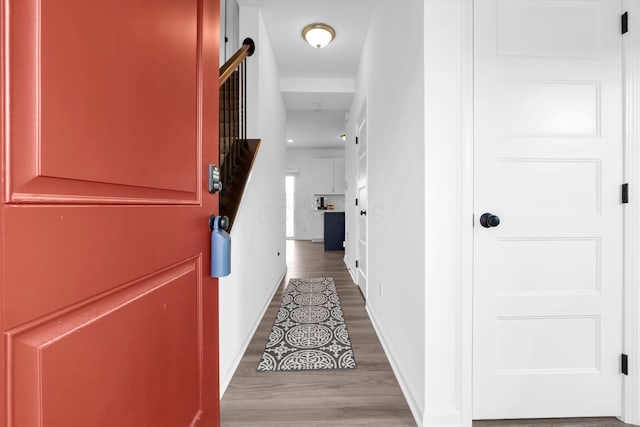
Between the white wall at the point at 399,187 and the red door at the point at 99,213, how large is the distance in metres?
1.01

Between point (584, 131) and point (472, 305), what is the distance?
3.17 feet

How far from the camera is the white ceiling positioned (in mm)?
2523

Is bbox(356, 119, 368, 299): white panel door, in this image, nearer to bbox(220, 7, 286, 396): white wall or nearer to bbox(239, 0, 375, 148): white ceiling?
bbox(239, 0, 375, 148): white ceiling

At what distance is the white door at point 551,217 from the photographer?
1.37m

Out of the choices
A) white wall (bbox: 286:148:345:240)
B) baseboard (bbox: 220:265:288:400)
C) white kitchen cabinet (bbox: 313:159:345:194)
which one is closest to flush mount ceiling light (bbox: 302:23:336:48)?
baseboard (bbox: 220:265:288:400)

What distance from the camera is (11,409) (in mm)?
355

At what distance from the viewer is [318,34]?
2768 millimetres

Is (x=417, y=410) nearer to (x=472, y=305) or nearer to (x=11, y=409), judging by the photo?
(x=472, y=305)

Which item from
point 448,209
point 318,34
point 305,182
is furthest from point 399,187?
point 305,182

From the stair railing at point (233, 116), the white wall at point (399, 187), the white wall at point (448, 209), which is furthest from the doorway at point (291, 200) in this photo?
the white wall at point (448, 209)

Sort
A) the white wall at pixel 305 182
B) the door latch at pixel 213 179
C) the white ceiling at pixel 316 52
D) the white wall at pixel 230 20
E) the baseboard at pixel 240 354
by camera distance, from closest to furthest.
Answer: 1. the door latch at pixel 213 179
2. the baseboard at pixel 240 354
3. the white ceiling at pixel 316 52
4. the white wall at pixel 230 20
5. the white wall at pixel 305 182

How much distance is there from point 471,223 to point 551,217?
39 cm

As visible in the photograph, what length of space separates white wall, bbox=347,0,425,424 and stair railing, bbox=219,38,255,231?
96 centimetres

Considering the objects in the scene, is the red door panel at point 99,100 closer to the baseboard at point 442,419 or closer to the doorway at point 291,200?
the baseboard at point 442,419
